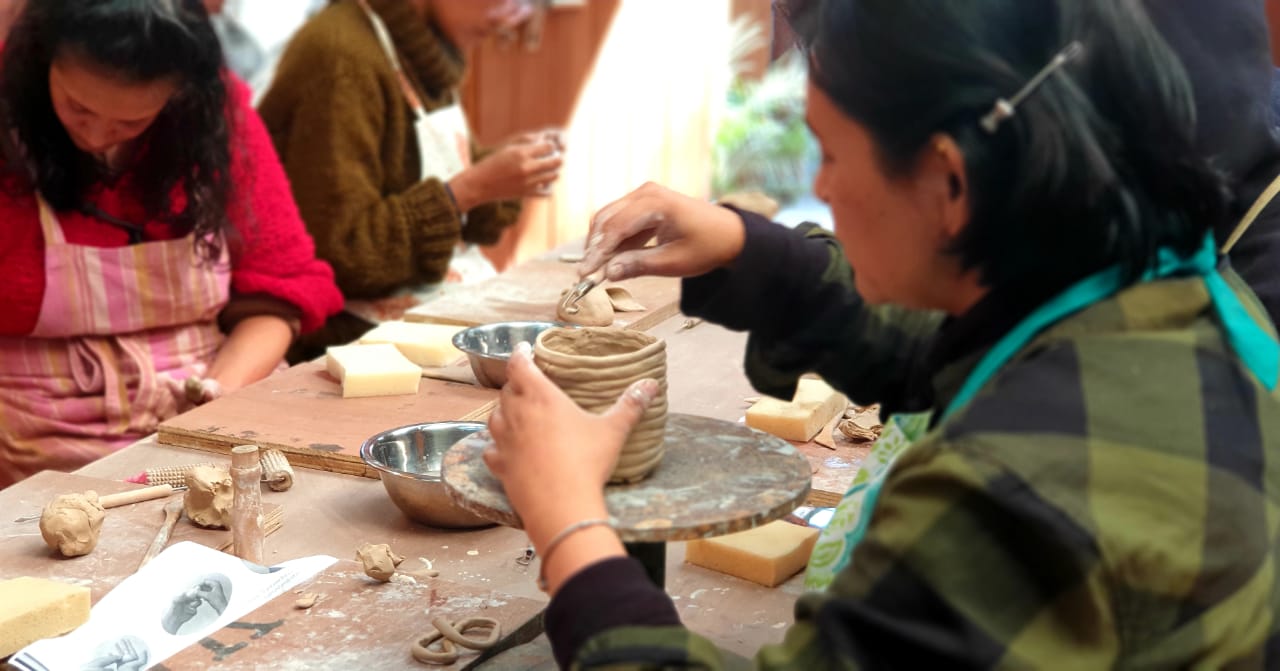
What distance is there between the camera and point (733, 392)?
2.63 m

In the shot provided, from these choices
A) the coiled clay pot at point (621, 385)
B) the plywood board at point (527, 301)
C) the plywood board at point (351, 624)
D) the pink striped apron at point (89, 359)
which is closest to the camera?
the coiled clay pot at point (621, 385)

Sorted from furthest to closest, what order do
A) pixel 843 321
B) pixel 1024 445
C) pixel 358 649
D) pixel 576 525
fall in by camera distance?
pixel 843 321, pixel 358 649, pixel 576 525, pixel 1024 445

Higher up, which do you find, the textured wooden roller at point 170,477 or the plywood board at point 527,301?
the textured wooden roller at point 170,477

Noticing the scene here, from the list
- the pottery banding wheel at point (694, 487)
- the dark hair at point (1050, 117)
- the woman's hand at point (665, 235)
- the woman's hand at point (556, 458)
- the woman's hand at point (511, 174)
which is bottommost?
the woman's hand at point (511, 174)

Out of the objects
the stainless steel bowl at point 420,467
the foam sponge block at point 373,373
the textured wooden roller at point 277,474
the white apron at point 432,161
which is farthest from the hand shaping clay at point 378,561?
the white apron at point 432,161

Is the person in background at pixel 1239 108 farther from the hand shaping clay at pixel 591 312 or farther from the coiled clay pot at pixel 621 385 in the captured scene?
the hand shaping clay at pixel 591 312

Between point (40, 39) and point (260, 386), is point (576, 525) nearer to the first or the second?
point (260, 386)

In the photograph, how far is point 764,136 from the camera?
9.20 metres

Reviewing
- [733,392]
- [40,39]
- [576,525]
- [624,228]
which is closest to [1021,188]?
[576,525]

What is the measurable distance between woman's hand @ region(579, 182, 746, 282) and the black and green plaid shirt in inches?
24.3

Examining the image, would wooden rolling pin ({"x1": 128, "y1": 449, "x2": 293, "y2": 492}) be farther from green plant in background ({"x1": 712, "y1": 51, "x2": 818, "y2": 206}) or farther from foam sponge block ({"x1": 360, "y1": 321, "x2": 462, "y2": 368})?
green plant in background ({"x1": 712, "y1": 51, "x2": 818, "y2": 206})

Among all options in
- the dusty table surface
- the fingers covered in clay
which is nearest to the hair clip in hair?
the dusty table surface

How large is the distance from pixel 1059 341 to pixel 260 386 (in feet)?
6.11

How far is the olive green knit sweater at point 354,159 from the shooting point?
12.1ft
